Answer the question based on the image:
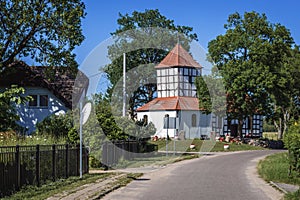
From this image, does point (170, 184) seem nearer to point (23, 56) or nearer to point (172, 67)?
point (23, 56)

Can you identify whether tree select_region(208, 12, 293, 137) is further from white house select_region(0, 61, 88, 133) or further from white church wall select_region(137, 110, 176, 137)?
white house select_region(0, 61, 88, 133)

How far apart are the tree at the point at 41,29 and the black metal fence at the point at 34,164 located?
13286 millimetres

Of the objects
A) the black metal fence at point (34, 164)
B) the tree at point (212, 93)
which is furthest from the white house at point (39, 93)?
the black metal fence at point (34, 164)

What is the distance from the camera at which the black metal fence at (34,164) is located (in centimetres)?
1328

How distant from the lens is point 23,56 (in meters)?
32.9

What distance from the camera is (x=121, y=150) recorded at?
2747cm

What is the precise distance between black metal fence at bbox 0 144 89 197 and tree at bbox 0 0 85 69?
43.6 feet

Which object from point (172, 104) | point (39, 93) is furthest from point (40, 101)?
point (172, 104)

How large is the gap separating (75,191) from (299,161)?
24.5 ft

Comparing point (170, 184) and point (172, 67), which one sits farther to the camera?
point (172, 67)

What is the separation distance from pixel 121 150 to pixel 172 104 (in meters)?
29.4

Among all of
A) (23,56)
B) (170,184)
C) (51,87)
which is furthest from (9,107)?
(51,87)

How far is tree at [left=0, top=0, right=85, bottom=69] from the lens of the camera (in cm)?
3039

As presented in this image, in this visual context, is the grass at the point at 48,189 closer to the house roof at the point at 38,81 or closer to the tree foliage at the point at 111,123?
the tree foliage at the point at 111,123
